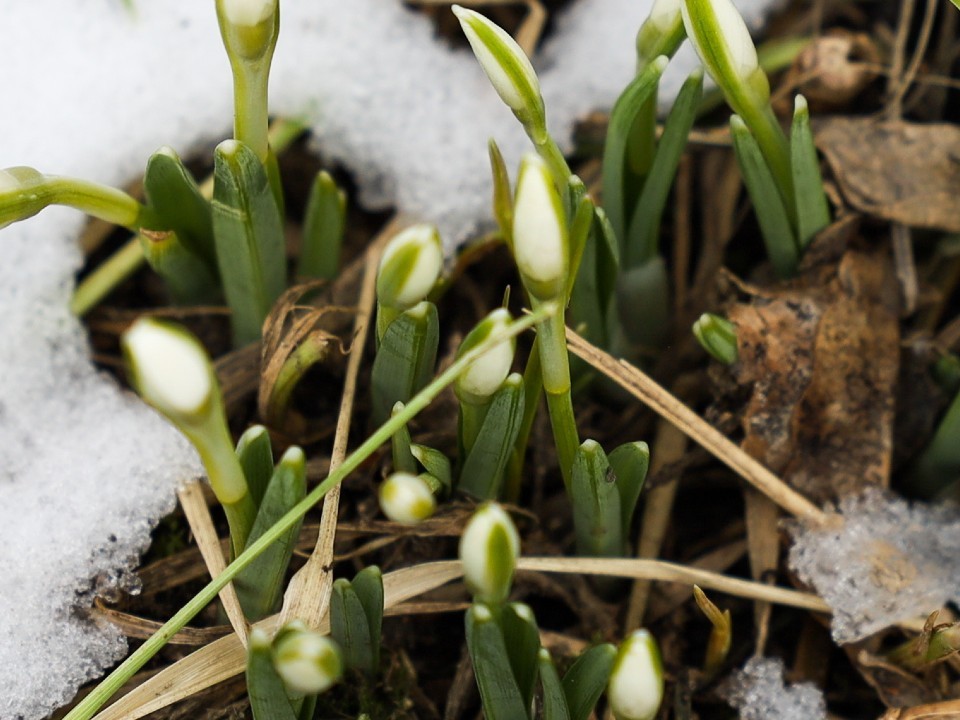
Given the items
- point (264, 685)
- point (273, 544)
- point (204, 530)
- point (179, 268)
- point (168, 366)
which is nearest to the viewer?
point (168, 366)

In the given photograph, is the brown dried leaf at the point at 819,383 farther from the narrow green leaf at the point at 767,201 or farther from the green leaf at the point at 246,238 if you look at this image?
the green leaf at the point at 246,238

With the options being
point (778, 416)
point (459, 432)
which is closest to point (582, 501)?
point (459, 432)

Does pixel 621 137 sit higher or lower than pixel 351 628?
higher

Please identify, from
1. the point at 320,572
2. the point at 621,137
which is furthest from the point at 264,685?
the point at 621,137

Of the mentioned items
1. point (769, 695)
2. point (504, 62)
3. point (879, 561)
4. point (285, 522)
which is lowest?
point (769, 695)

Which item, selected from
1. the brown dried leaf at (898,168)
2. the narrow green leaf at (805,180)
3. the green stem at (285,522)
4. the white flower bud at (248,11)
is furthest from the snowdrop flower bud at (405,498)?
the brown dried leaf at (898,168)

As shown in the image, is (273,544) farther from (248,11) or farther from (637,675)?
(248,11)

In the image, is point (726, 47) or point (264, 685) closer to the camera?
point (264, 685)
